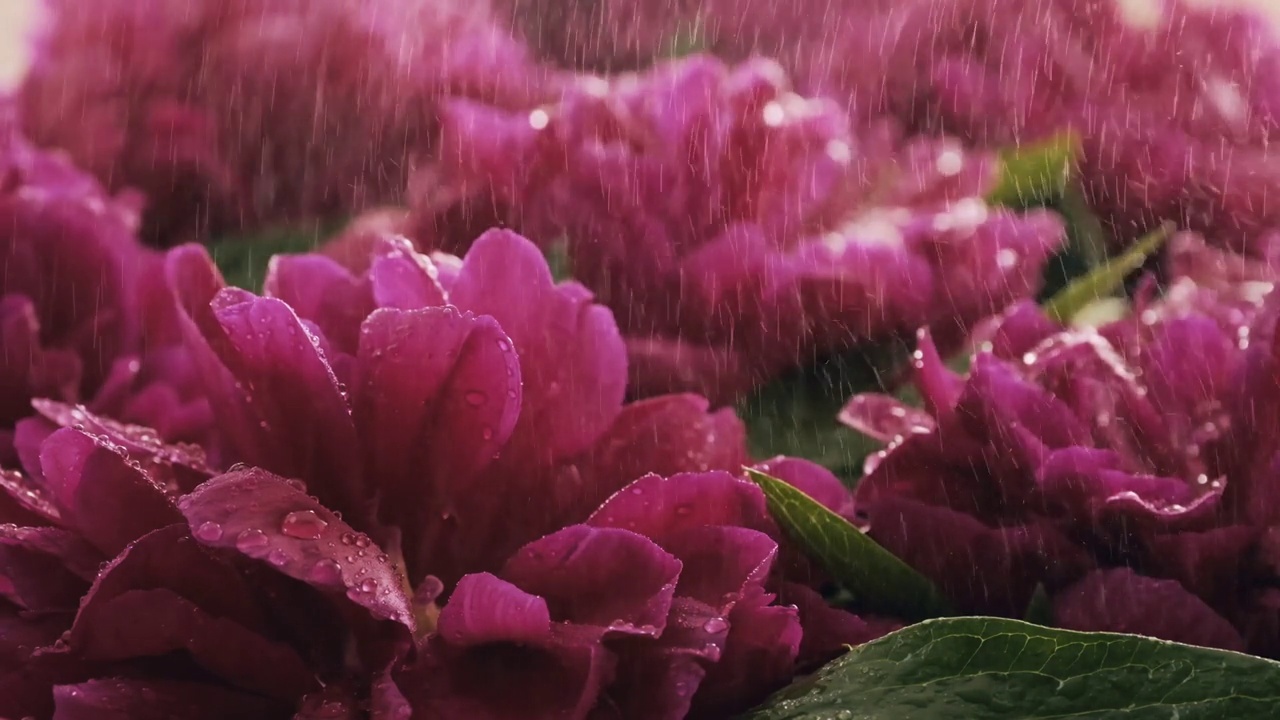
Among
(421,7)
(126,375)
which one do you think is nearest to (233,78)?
(421,7)

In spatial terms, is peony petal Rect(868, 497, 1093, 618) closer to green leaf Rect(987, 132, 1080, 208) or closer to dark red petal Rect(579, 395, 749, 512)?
dark red petal Rect(579, 395, 749, 512)

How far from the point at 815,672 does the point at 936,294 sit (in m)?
0.14

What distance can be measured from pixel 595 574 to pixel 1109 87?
1.05ft

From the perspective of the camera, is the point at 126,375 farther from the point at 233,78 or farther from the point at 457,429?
the point at 233,78

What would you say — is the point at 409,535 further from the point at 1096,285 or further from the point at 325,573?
the point at 1096,285

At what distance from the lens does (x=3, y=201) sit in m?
0.35

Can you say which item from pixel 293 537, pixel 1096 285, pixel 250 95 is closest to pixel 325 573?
pixel 293 537

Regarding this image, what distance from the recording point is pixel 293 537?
19 centimetres

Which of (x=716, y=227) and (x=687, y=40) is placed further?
(x=687, y=40)

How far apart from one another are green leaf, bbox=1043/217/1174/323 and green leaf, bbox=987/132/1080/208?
56mm

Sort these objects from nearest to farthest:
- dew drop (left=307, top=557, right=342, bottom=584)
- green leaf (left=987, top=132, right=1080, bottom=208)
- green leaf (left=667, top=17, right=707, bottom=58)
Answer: dew drop (left=307, top=557, right=342, bottom=584) → green leaf (left=987, top=132, right=1080, bottom=208) → green leaf (left=667, top=17, right=707, bottom=58)

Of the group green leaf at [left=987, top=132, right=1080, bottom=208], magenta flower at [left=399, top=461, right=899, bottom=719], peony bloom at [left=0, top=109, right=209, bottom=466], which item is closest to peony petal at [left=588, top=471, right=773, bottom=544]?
magenta flower at [left=399, top=461, right=899, bottom=719]

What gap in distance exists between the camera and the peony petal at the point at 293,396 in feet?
0.71

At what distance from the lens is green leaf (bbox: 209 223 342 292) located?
16.5 inches
